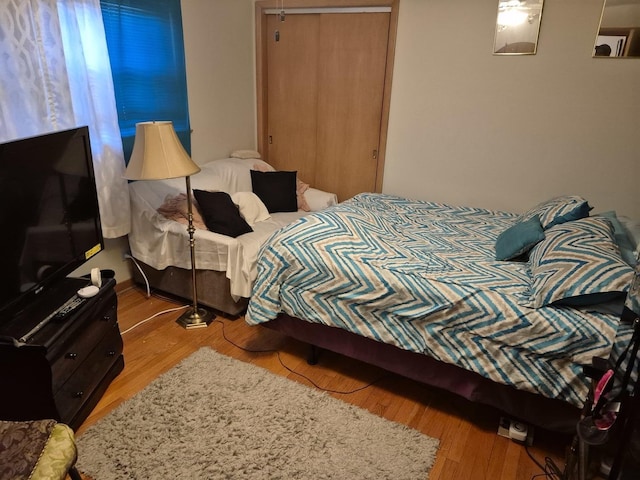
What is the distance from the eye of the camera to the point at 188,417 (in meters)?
1.98

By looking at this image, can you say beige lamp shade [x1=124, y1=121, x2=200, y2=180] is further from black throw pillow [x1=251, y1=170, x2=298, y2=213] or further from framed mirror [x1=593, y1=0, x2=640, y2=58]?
framed mirror [x1=593, y1=0, x2=640, y2=58]

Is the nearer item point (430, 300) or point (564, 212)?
point (430, 300)

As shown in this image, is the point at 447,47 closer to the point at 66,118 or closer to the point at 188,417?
the point at 66,118

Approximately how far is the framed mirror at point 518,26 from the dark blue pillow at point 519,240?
1.48 m

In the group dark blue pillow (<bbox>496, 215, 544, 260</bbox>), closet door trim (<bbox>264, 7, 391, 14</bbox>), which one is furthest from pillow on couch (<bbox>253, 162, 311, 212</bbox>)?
dark blue pillow (<bbox>496, 215, 544, 260</bbox>)

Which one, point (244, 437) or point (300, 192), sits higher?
point (300, 192)

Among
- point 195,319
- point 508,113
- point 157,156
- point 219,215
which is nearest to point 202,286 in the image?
point 195,319

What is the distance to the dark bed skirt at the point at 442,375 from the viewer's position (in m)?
1.78

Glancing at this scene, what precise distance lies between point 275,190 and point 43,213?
6.51ft

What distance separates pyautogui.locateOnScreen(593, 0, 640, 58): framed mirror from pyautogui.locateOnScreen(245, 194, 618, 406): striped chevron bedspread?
4.93 ft

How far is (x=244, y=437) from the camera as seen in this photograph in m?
1.88

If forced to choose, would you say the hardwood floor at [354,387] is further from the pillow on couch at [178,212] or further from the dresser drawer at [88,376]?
the pillow on couch at [178,212]

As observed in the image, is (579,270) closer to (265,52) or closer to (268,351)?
(268,351)

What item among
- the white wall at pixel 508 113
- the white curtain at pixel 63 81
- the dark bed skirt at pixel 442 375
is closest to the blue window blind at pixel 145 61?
the white curtain at pixel 63 81
